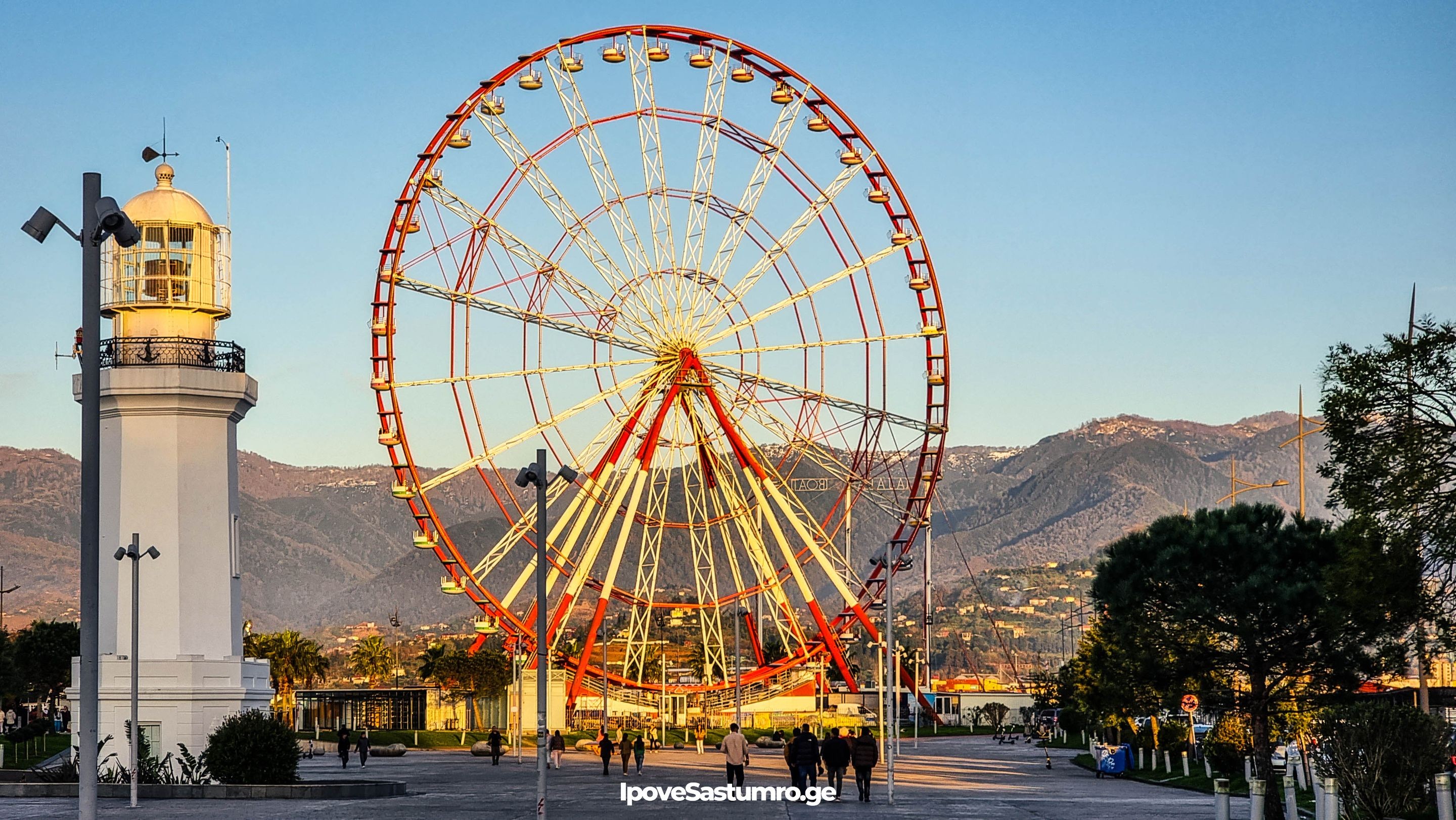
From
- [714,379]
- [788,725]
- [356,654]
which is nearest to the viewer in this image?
[714,379]

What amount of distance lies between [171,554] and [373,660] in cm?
11166

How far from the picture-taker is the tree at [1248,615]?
107 feet

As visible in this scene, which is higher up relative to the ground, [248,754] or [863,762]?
[248,754]

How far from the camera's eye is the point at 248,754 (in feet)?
116

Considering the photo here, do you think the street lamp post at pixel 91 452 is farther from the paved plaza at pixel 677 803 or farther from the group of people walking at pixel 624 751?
the group of people walking at pixel 624 751

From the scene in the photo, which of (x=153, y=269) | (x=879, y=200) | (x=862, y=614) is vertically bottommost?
(x=862, y=614)

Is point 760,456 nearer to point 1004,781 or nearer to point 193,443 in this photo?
point 1004,781

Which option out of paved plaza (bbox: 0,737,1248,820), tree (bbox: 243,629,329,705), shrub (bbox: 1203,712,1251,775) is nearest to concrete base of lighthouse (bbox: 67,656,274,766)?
paved plaza (bbox: 0,737,1248,820)

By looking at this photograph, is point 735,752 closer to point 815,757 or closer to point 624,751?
point 815,757

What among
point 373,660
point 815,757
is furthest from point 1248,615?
point 373,660

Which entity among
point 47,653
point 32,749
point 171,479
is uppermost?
point 171,479

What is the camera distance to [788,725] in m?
99.2

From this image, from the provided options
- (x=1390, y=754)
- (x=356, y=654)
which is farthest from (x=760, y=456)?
(x=356, y=654)

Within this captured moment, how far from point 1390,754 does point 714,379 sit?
27508mm
